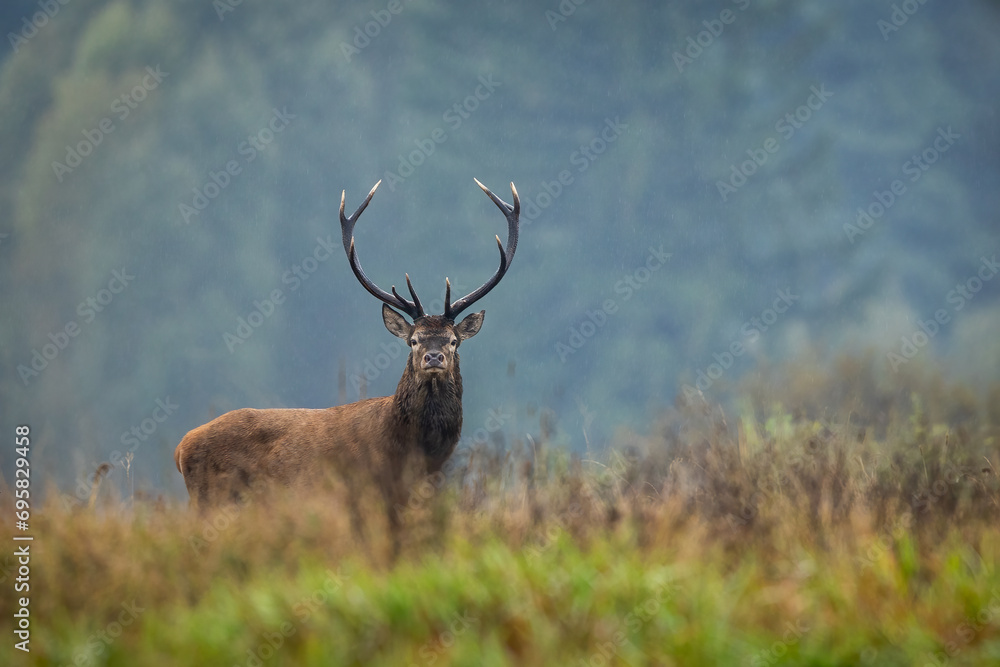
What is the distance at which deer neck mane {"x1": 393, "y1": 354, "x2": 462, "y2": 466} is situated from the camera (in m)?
7.66

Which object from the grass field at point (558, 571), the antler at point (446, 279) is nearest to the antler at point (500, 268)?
the antler at point (446, 279)

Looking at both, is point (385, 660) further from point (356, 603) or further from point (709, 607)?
point (709, 607)

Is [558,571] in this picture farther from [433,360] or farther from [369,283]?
[369,283]

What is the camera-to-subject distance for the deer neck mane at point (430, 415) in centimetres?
766

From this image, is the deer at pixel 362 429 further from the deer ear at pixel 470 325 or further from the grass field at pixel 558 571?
the grass field at pixel 558 571

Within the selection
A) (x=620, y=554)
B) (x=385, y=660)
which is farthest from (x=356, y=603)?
(x=620, y=554)

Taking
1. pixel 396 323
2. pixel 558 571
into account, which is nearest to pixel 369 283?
pixel 396 323

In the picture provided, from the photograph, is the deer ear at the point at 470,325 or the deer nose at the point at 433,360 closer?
the deer nose at the point at 433,360

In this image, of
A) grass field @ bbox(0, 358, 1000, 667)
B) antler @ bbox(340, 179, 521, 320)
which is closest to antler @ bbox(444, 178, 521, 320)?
antler @ bbox(340, 179, 521, 320)

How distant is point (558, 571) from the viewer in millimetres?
4367

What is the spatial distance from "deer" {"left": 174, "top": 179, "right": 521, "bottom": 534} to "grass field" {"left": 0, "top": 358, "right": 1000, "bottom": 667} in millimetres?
795

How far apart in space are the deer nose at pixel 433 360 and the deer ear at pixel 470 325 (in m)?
0.90

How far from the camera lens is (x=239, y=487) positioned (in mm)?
7887

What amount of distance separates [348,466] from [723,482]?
2.72m
